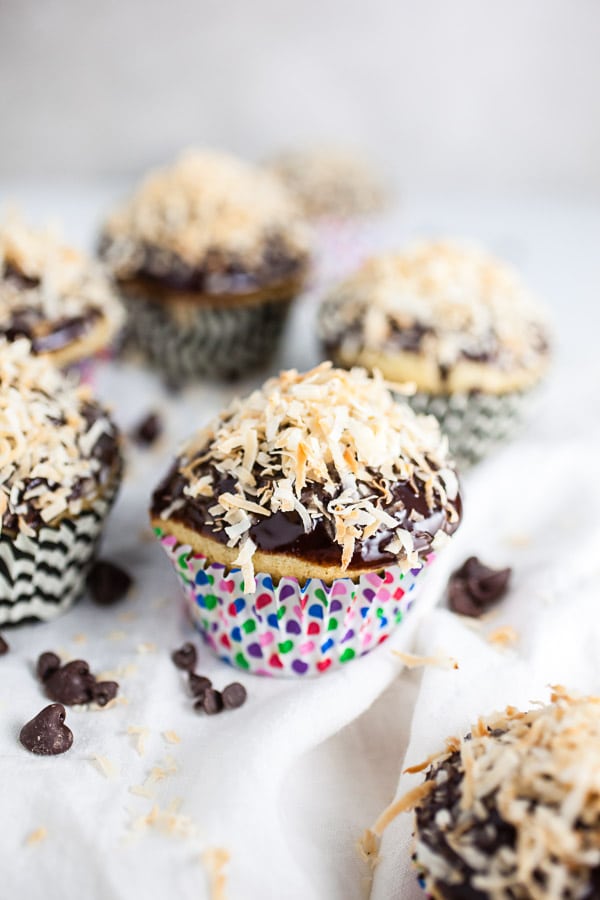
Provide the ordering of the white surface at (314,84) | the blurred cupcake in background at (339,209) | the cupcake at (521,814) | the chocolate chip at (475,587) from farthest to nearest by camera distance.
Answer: the white surface at (314,84) < the blurred cupcake in background at (339,209) < the chocolate chip at (475,587) < the cupcake at (521,814)

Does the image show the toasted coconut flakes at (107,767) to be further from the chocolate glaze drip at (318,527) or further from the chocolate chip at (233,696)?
the chocolate glaze drip at (318,527)

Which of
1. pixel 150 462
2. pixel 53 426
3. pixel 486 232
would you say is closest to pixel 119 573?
pixel 53 426

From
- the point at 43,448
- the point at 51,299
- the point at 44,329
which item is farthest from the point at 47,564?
the point at 51,299

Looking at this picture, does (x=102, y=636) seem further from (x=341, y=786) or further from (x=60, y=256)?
(x=60, y=256)

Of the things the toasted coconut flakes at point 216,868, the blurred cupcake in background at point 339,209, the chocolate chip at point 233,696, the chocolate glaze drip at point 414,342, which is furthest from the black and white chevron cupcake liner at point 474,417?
the toasted coconut flakes at point 216,868

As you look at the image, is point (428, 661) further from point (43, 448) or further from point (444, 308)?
point (444, 308)
